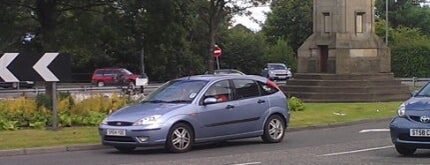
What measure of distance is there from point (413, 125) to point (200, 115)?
408 cm

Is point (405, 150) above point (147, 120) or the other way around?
the other way around

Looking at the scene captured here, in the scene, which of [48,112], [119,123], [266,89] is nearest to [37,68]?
[48,112]

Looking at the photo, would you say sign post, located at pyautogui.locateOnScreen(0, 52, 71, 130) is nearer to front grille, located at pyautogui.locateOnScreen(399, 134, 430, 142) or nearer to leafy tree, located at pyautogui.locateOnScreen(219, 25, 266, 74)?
front grille, located at pyautogui.locateOnScreen(399, 134, 430, 142)

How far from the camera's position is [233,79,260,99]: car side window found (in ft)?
54.5

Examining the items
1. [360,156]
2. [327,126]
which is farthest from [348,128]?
[360,156]

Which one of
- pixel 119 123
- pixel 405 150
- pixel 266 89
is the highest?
pixel 266 89

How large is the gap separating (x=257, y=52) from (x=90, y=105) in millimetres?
55335

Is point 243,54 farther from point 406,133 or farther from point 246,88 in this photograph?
point 406,133

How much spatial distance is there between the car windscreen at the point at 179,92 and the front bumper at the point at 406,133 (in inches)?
158

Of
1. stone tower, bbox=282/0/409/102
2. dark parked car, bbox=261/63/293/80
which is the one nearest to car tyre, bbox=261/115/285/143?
stone tower, bbox=282/0/409/102

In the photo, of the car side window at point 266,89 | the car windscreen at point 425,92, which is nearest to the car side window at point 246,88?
the car side window at point 266,89

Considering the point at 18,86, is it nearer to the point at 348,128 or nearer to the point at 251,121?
the point at 348,128

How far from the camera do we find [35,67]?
19.3 metres

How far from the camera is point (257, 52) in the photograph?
76500mm
